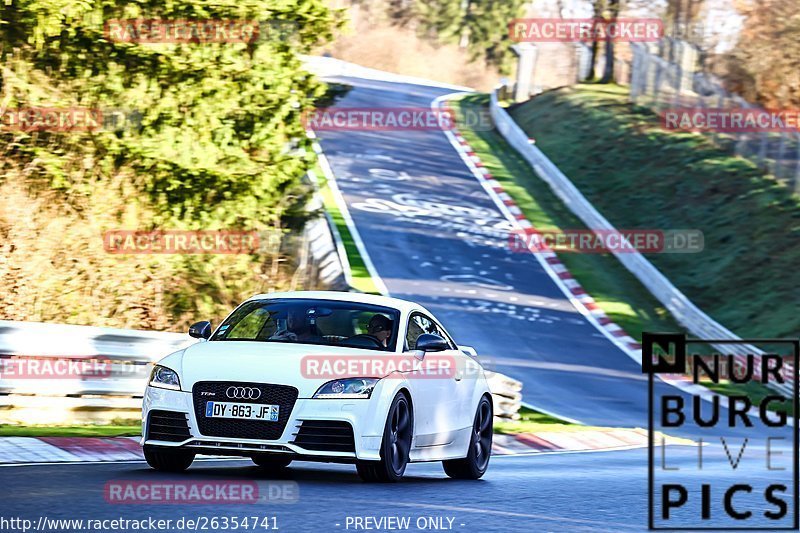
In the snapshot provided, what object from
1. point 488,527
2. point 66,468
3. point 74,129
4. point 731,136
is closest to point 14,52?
point 74,129

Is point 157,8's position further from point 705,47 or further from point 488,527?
point 705,47

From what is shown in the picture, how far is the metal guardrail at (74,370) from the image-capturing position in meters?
14.1

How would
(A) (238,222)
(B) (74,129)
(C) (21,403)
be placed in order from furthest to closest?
(A) (238,222) < (B) (74,129) < (C) (21,403)

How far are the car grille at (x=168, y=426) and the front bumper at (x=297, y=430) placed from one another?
31mm

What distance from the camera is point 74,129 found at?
22188 millimetres

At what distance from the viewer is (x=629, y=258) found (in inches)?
1502

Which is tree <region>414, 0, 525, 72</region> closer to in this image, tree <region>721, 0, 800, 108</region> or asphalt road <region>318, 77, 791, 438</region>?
asphalt road <region>318, 77, 791, 438</region>

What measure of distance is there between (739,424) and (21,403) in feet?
49.5

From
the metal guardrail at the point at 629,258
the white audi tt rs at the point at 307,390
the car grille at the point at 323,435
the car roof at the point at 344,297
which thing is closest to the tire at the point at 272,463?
the white audi tt rs at the point at 307,390

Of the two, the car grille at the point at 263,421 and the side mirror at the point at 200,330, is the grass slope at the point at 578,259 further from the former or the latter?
the car grille at the point at 263,421

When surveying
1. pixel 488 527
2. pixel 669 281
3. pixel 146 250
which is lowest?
pixel 669 281

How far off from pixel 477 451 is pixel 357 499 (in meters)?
3.42

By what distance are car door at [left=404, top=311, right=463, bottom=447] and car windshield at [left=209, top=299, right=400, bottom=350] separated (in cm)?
25

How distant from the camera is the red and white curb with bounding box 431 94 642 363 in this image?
31.6 metres
